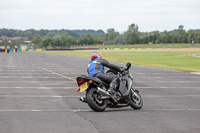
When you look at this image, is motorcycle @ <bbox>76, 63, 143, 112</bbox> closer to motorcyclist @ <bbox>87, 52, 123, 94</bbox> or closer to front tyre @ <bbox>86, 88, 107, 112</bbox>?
front tyre @ <bbox>86, 88, 107, 112</bbox>

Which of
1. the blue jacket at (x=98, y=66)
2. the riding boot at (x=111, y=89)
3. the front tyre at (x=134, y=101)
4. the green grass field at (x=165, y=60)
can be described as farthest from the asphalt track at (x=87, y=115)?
the green grass field at (x=165, y=60)

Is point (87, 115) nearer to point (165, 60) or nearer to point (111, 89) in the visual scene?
point (111, 89)

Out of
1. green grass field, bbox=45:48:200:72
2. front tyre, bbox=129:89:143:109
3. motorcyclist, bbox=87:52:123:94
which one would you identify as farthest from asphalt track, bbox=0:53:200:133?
green grass field, bbox=45:48:200:72

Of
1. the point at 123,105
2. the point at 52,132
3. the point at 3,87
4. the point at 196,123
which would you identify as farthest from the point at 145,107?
the point at 3,87

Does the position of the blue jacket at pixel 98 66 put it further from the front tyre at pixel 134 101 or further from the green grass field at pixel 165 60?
the green grass field at pixel 165 60

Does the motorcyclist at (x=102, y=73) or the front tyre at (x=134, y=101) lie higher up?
the motorcyclist at (x=102, y=73)

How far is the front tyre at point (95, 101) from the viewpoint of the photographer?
34.2 feet

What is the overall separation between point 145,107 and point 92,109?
169 centimetres

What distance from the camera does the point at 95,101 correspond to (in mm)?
10531

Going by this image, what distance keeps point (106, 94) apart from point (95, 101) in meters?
0.33

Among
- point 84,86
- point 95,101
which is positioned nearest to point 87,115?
point 95,101

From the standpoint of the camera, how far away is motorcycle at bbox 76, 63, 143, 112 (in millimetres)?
10461

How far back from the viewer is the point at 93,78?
Answer: 10.6 meters

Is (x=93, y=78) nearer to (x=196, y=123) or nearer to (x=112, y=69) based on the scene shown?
(x=112, y=69)
